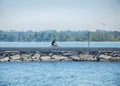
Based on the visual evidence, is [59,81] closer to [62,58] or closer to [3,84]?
[3,84]

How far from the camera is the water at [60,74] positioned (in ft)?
32.1

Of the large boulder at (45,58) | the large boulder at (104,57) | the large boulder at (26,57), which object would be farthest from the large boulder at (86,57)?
the large boulder at (26,57)

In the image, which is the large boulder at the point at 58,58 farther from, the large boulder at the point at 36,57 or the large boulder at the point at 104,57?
the large boulder at the point at 104,57

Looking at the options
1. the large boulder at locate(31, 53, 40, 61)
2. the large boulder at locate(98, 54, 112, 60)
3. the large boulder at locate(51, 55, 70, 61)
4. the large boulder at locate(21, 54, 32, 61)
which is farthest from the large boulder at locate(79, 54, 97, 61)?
the large boulder at locate(21, 54, 32, 61)

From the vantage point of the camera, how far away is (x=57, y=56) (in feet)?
Result: 47.6

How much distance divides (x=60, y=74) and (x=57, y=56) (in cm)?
321

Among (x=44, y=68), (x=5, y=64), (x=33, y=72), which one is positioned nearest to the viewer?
(x=33, y=72)

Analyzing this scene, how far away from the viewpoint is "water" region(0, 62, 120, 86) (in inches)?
385

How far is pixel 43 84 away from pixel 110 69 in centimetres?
324

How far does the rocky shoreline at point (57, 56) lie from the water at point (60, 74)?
610 millimetres

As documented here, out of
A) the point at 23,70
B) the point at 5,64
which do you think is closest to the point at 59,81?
the point at 23,70

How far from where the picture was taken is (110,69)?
40.2 ft

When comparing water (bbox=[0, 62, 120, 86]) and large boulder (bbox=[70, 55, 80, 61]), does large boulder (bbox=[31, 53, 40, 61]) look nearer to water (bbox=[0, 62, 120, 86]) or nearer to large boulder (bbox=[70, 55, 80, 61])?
water (bbox=[0, 62, 120, 86])

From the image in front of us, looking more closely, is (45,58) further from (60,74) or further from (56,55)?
(60,74)
